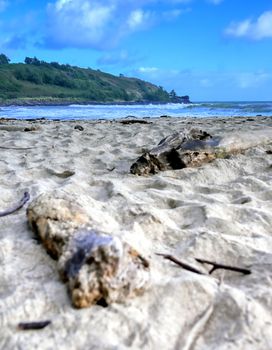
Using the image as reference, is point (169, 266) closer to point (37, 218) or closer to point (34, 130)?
point (37, 218)

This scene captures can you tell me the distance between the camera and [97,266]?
61.2 inches

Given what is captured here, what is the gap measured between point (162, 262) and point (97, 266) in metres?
0.45

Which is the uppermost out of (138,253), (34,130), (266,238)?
(138,253)

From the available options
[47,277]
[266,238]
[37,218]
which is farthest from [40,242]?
[266,238]

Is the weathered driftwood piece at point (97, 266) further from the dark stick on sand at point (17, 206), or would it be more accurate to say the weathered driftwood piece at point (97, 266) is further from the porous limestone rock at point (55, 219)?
the dark stick on sand at point (17, 206)

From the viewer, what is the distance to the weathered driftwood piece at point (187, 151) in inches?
152

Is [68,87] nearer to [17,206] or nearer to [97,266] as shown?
[17,206]

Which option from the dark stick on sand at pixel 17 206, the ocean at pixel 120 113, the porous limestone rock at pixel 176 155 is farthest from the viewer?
the ocean at pixel 120 113

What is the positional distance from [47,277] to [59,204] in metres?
0.46

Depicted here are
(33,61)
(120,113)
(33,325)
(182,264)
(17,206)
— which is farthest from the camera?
(33,61)

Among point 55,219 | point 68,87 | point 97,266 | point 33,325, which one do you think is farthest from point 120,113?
point 68,87

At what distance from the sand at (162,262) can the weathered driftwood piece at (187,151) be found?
163 mm

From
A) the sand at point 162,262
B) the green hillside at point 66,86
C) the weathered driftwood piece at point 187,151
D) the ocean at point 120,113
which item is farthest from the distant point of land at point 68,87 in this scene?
the sand at point 162,262

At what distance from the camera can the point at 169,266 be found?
6.19 ft
